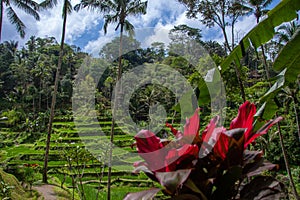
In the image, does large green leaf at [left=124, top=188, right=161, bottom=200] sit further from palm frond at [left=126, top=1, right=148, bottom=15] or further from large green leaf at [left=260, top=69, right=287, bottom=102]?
palm frond at [left=126, top=1, right=148, bottom=15]

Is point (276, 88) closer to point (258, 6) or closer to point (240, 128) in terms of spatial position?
point (240, 128)

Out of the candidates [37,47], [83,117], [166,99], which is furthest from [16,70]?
[166,99]

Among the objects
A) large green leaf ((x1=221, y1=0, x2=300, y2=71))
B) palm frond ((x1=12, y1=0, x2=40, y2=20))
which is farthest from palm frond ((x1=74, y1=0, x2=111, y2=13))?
A: large green leaf ((x1=221, y1=0, x2=300, y2=71))

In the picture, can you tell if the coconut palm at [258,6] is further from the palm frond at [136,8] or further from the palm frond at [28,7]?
the palm frond at [28,7]

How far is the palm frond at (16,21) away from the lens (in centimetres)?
911

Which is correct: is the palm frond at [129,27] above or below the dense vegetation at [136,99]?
above

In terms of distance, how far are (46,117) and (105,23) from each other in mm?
16006

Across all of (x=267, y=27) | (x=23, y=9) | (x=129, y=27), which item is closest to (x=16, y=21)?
(x=23, y=9)

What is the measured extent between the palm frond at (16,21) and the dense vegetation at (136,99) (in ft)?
0.23

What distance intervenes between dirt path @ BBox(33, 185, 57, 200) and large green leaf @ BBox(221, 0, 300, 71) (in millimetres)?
7546

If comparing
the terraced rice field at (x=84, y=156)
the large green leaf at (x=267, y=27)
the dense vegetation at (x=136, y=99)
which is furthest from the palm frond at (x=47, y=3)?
the large green leaf at (x=267, y=27)

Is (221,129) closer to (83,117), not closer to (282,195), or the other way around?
(282,195)

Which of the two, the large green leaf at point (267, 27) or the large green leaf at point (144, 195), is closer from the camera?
the large green leaf at point (144, 195)

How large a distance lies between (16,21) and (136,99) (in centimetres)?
594
